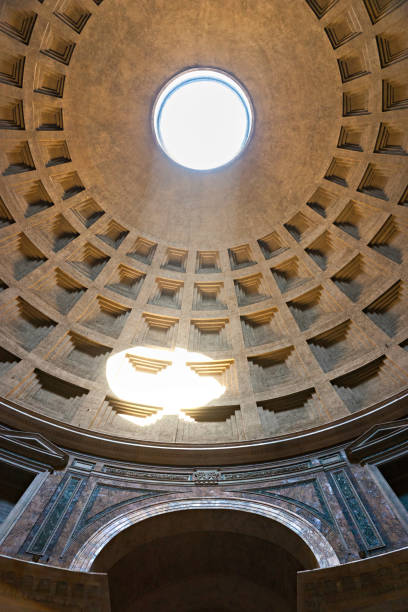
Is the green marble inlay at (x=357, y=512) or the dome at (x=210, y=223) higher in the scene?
the dome at (x=210, y=223)

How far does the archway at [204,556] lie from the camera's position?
41.0 feet

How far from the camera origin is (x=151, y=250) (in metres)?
23.2

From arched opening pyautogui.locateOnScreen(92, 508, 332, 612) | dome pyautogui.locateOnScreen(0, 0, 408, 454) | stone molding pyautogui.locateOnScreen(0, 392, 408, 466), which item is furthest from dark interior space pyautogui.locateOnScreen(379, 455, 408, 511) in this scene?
arched opening pyautogui.locateOnScreen(92, 508, 332, 612)

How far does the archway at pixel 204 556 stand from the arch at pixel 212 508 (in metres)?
0.03

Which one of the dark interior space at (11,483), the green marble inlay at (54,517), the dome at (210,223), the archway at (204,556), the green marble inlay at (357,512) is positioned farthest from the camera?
the dome at (210,223)

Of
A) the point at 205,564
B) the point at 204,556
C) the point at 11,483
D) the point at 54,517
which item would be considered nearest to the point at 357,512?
the point at 204,556

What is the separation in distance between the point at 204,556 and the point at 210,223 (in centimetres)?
1611

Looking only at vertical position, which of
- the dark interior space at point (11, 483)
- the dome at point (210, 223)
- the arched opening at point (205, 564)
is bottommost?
the arched opening at point (205, 564)

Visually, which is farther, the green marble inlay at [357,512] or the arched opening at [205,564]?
the arched opening at [205,564]

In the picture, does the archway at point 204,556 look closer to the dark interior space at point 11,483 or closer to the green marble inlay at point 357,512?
the green marble inlay at point 357,512

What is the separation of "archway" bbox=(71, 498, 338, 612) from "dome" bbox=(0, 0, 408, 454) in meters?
2.82

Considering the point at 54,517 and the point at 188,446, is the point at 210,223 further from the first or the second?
the point at 54,517

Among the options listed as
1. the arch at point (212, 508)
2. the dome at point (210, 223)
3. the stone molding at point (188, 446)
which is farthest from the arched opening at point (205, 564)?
the dome at point (210, 223)

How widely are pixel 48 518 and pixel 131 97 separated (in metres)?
19.1
